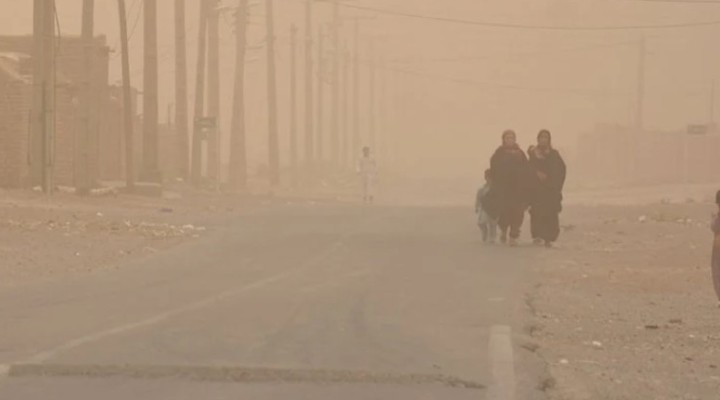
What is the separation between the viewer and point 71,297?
16.8m

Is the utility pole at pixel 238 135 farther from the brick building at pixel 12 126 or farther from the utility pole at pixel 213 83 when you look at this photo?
the brick building at pixel 12 126

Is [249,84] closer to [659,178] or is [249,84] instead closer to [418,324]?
[659,178]

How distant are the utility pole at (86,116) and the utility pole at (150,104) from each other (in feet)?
7.77

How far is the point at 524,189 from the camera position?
26906 mm

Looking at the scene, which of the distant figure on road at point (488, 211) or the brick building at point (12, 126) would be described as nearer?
the distant figure on road at point (488, 211)

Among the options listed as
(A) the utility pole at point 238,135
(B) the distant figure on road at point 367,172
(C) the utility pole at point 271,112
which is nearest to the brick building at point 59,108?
(B) the distant figure on road at point 367,172

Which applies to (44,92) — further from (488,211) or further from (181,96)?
(181,96)

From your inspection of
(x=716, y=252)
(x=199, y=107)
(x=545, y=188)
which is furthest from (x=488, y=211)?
(x=199, y=107)

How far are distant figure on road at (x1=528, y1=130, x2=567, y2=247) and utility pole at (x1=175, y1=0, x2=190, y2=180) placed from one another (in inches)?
1095

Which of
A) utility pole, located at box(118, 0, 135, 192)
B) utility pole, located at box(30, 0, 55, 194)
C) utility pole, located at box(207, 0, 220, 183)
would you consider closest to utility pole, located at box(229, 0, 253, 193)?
utility pole, located at box(207, 0, 220, 183)

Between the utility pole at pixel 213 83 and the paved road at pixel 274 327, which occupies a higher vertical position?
the utility pole at pixel 213 83

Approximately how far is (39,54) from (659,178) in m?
50.5

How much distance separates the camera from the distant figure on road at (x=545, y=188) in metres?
26.8

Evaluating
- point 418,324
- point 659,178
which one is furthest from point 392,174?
point 418,324
